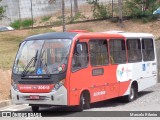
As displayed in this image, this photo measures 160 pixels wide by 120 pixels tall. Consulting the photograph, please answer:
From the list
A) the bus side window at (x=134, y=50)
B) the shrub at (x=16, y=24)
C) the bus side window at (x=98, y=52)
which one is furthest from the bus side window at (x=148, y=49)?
the shrub at (x=16, y=24)

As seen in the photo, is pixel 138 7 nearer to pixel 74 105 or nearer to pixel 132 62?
pixel 132 62

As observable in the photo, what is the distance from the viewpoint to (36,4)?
45031 millimetres

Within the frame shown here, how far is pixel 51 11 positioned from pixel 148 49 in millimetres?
26879

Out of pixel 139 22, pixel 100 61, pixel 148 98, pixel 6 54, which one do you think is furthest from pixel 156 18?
pixel 100 61

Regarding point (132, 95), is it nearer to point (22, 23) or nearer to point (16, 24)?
point (22, 23)

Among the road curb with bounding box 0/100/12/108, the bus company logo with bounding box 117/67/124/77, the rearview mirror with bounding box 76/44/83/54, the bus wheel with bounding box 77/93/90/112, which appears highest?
the rearview mirror with bounding box 76/44/83/54

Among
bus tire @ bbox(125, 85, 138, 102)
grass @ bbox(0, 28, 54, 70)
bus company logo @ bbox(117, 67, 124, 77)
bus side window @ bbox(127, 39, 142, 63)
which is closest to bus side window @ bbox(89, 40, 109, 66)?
bus company logo @ bbox(117, 67, 124, 77)

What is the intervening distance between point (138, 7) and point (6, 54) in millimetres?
13707

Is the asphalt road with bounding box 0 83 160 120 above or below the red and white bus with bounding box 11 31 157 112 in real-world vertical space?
below

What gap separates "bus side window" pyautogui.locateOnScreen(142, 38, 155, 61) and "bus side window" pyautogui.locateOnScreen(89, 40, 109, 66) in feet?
11.5

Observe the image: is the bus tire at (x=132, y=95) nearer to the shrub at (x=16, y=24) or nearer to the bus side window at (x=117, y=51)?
the bus side window at (x=117, y=51)

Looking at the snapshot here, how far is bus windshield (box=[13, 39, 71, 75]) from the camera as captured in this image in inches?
594

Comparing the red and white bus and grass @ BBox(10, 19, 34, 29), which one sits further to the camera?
grass @ BBox(10, 19, 34, 29)

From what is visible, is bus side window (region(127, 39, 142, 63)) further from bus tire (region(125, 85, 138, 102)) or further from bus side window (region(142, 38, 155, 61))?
bus tire (region(125, 85, 138, 102))
